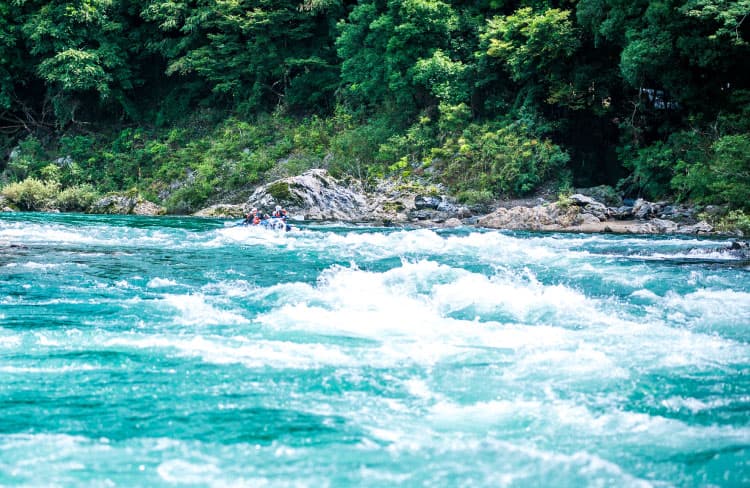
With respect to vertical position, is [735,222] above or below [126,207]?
above

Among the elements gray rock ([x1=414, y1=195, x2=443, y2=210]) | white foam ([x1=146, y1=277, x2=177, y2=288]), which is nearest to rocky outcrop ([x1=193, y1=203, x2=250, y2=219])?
gray rock ([x1=414, y1=195, x2=443, y2=210])

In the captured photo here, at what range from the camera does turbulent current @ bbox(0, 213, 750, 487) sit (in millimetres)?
4281

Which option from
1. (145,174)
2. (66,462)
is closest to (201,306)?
(66,462)

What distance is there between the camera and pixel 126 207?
104ft

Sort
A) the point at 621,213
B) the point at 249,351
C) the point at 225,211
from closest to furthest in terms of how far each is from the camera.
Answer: the point at 249,351 < the point at 621,213 < the point at 225,211

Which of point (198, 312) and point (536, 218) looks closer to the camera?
point (198, 312)

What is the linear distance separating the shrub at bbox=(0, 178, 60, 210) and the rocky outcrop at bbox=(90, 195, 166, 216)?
2254 millimetres

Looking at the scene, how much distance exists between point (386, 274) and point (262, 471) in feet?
21.5

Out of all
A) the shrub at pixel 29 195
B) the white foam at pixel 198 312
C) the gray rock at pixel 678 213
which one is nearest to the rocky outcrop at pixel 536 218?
the gray rock at pixel 678 213

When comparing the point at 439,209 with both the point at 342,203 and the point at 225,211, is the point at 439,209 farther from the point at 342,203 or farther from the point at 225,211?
the point at 225,211

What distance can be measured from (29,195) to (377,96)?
53.0ft

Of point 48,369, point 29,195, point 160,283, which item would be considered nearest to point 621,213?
point 160,283

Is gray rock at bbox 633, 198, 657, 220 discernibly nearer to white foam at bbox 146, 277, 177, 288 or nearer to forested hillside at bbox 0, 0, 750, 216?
forested hillside at bbox 0, 0, 750, 216

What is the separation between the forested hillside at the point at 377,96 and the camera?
68.5ft
